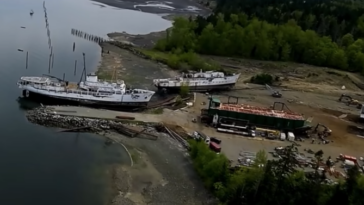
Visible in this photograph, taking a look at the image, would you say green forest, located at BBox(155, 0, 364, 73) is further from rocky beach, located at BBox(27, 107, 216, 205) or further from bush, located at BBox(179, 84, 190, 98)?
rocky beach, located at BBox(27, 107, 216, 205)

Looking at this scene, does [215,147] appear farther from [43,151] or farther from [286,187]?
[43,151]

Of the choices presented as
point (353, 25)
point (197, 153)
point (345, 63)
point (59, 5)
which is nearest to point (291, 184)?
point (197, 153)

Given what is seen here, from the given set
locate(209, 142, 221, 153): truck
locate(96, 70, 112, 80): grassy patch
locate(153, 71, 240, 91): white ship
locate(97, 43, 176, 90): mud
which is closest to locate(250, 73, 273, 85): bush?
locate(153, 71, 240, 91): white ship

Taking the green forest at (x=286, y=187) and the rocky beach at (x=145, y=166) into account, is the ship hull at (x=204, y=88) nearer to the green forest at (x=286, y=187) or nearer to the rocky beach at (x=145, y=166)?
the rocky beach at (x=145, y=166)

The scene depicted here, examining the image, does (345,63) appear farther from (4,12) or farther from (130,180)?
(4,12)

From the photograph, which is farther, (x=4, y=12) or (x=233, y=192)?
(x=4, y=12)
